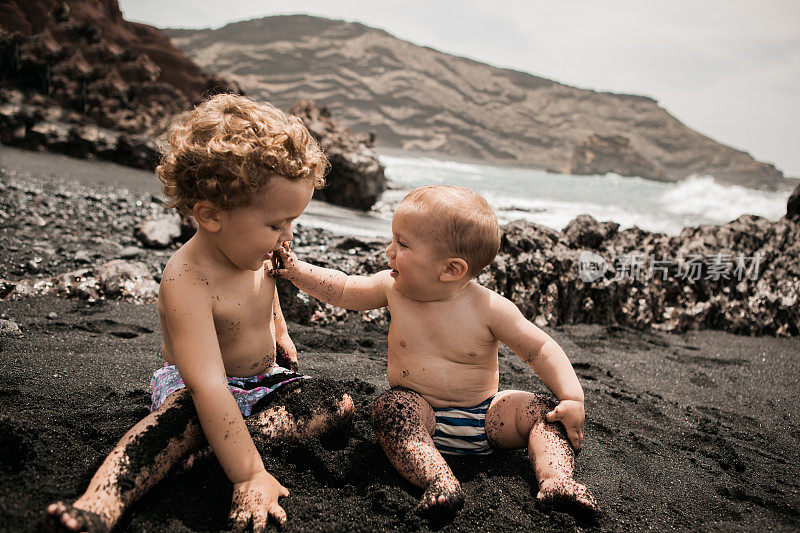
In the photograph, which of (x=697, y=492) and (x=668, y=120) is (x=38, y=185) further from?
(x=668, y=120)

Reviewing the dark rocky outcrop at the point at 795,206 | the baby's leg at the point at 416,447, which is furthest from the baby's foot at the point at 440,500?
the dark rocky outcrop at the point at 795,206

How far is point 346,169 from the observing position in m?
12.8

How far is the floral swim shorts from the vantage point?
1865 mm

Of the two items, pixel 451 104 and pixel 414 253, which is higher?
pixel 451 104

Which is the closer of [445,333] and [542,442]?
[542,442]

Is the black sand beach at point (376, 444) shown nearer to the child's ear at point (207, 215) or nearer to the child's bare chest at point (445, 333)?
the child's bare chest at point (445, 333)

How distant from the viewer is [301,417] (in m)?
1.83

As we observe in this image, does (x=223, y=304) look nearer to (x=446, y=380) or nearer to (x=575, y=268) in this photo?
(x=446, y=380)

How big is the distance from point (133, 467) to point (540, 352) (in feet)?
4.88

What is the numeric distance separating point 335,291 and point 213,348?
2.17ft

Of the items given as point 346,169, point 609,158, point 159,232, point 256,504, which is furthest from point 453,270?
point 609,158

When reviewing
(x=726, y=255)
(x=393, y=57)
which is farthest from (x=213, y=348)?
(x=393, y=57)

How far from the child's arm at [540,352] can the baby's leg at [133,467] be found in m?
1.20

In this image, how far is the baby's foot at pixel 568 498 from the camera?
5.37ft
